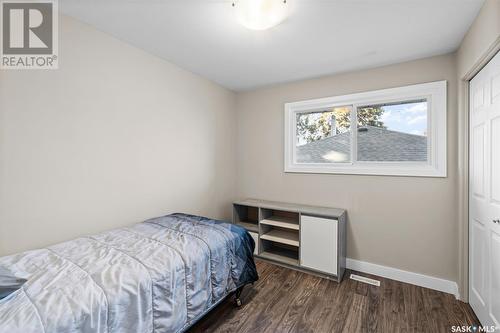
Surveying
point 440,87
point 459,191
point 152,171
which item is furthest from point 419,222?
point 152,171

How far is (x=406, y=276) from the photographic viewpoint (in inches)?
95.3

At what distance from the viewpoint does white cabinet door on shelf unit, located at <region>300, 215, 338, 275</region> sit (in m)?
2.47

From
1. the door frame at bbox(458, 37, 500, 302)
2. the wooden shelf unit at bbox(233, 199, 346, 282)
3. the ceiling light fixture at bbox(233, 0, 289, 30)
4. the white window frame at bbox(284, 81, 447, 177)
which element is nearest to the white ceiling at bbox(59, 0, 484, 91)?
the ceiling light fixture at bbox(233, 0, 289, 30)

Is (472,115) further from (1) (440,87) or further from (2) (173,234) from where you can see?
(2) (173,234)

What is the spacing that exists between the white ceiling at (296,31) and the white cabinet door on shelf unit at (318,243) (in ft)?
6.03

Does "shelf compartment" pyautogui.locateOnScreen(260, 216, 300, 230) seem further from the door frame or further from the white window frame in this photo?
the door frame

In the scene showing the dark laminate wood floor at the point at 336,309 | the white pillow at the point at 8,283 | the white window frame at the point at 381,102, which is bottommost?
the dark laminate wood floor at the point at 336,309

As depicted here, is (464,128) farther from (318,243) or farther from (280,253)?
(280,253)

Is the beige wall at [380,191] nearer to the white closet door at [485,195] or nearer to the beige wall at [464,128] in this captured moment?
the beige wall at [464,128]

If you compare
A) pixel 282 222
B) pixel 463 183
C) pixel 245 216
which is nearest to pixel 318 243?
pixel 282 222

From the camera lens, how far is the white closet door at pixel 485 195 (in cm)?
153

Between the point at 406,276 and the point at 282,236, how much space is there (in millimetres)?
1418

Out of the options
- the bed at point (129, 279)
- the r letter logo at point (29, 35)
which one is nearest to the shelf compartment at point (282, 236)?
the bed at point (129, 279)

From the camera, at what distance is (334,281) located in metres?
2.47
